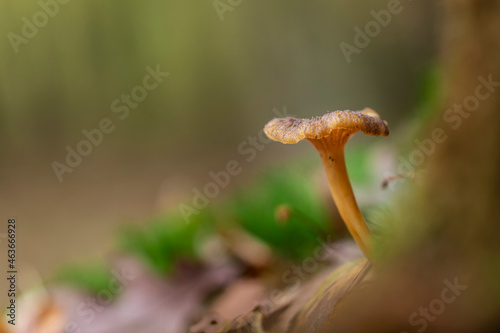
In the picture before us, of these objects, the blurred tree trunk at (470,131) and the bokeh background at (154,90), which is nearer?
the blurred tree trunk at (470,131)

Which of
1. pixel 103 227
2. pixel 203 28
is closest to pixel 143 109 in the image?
pixel 203 28

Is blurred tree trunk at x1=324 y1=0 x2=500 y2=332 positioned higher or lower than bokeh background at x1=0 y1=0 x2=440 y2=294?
lower

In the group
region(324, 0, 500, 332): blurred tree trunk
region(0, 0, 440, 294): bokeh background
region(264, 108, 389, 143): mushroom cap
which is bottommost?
region(324, 0, 500, 332): blurred tree trunk

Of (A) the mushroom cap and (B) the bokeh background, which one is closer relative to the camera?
(A) the mushroom cap

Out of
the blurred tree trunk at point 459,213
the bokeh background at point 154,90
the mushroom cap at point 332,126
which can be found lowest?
the blurred tree trunk at point 459,213

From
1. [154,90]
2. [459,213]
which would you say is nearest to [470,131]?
[459,213]

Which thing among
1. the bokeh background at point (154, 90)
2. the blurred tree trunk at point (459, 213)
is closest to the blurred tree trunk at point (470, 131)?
the blurred tree trunk at point (459, 213)

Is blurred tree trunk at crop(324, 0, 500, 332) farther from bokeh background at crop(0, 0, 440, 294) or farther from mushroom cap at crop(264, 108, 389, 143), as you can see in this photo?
bokeh background at crop(0, 0, 440, 294)

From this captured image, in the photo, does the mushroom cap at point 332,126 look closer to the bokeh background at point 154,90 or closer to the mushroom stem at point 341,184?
the mushroom stem at point 341,184

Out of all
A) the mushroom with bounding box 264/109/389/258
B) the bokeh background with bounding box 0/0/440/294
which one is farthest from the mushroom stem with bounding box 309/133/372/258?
the bokeh background with bounding box 0/0/440/294

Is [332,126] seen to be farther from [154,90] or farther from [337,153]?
[154,90]
